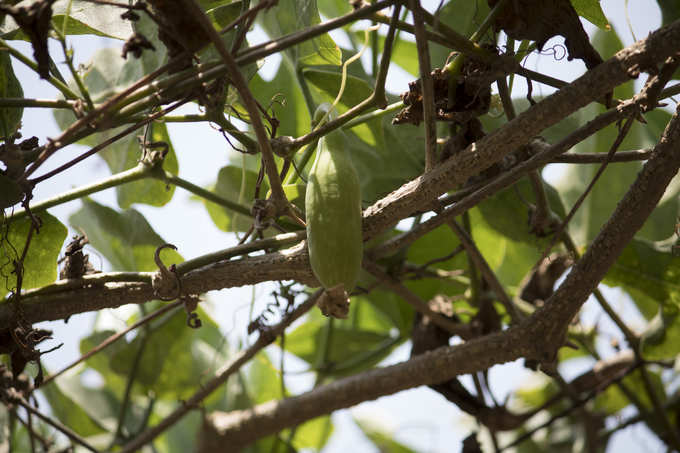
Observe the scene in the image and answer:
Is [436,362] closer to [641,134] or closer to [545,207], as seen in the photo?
[545,207]

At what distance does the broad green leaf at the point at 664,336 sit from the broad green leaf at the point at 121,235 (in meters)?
0.60

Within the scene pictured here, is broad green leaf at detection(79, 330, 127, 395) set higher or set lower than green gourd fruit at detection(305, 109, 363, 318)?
higher

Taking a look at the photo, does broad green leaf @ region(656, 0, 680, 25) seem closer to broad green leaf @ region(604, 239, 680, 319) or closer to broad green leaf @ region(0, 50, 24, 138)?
broad green leaf @ region(604, 239, 680, 319)

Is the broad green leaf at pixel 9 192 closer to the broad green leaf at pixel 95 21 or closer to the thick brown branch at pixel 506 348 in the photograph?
the broad green leaf at pixel 95 21

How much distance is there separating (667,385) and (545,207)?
0.53m

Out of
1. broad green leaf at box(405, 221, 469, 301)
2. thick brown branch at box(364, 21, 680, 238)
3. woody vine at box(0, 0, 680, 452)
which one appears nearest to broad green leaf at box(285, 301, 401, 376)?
woody vine at box(0, 0, 680, 452)

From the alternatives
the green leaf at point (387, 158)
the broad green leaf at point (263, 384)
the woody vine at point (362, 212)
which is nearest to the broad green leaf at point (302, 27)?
the woody vine at point (362, 212)

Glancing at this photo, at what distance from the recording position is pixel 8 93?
0.61 m

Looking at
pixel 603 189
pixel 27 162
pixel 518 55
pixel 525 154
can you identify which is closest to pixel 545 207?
pixel 525 154

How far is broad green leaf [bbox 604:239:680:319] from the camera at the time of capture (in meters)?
0.76

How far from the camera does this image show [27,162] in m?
0.53

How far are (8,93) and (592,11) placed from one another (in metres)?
0.55

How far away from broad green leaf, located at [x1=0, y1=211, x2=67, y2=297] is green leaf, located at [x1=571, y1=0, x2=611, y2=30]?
527 mm

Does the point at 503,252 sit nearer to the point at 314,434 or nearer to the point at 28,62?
the point at 314,434
